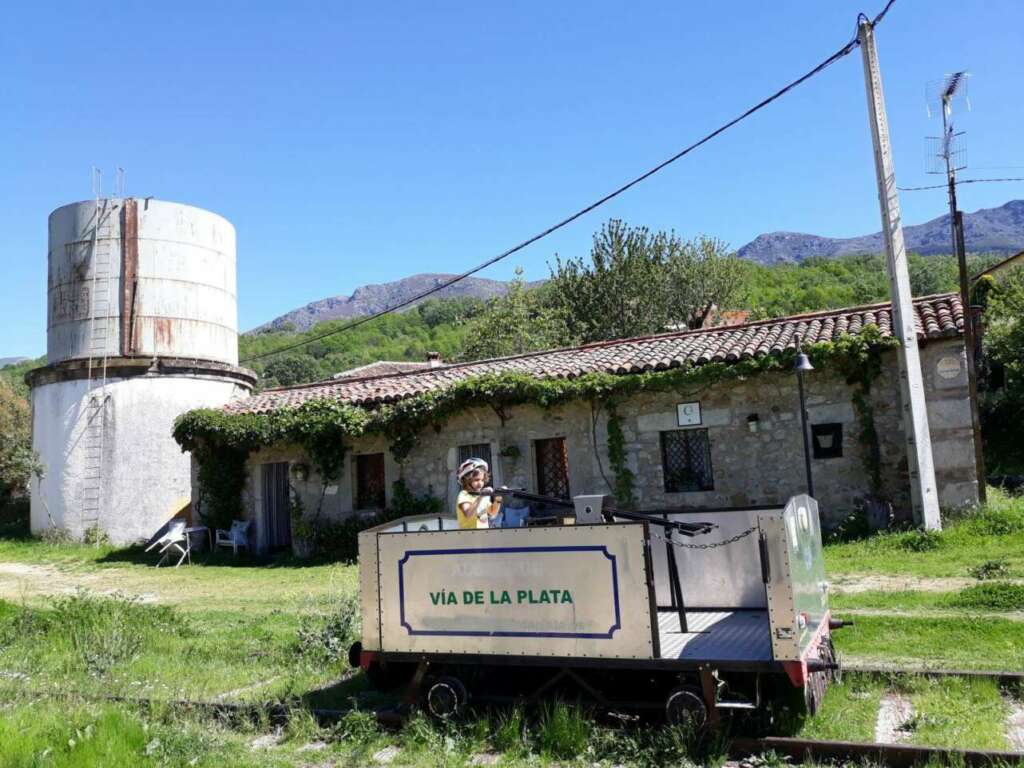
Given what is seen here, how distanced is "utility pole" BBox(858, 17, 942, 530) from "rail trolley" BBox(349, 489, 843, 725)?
7.63m

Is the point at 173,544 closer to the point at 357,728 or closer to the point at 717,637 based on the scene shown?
the point at 357,728

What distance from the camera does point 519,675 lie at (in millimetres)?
6836

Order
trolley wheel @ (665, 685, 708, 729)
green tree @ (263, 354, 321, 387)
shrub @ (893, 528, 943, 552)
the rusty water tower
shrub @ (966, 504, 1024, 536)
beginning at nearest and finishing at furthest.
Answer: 1. trolley wheel @ (665, 685, 708, 729)
2. shrub @ (893, 528, 943, 552)
3. shrub @ (966, 504, 1024, 536)
4. the rusty water tower
5. green tree @ (263, 354, 321, 387)

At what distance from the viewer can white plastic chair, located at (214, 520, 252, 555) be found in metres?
19.8

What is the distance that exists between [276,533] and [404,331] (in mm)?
75808

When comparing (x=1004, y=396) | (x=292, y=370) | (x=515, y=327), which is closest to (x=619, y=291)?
(x=515, y=327)

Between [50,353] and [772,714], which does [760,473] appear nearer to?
[772,714]

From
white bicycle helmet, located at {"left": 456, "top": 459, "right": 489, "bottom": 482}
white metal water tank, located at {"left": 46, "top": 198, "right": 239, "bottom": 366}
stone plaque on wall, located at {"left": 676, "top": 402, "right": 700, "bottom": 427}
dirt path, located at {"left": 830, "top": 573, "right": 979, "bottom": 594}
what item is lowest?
dirt path, located at {"left": 830, "top": 573, "right": 979, "bottom": 594}

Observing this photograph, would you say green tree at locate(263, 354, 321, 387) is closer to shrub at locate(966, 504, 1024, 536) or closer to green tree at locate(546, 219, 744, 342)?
green tree at locate(546, 219, 744, 342)

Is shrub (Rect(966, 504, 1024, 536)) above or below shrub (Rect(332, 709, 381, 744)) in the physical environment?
above

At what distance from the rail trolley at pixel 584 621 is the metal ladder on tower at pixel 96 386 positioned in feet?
64.8

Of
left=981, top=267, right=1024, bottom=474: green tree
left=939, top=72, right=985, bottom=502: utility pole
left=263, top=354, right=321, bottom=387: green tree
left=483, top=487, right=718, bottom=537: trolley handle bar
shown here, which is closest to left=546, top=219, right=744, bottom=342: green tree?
left=981, top=267, right=1024, bottom=474: green tree

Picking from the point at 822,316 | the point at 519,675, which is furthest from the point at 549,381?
the point at 519,675

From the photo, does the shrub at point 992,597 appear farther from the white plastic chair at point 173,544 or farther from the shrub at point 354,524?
the white plastic chair at point 173,544
